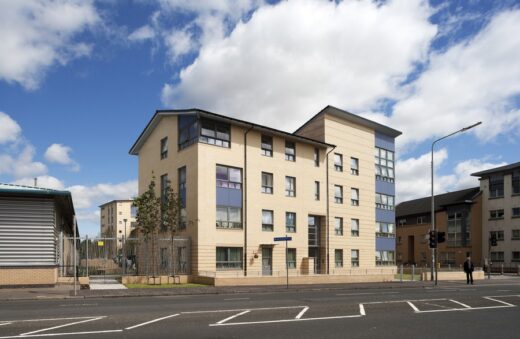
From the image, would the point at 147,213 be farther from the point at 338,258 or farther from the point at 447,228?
the point at 447,228

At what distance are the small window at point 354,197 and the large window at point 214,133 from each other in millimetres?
13128

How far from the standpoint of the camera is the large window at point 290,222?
36.3 meters

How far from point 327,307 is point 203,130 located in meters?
18.8

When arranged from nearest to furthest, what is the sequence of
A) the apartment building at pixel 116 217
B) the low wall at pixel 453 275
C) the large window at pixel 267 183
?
the large window at pixel 267 183, the low wall at pixel 453 275, the apartment building at pixel 116 217

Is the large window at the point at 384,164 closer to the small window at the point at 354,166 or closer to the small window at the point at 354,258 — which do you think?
the small window at the point at 354,166

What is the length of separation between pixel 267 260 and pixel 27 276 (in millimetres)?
15852

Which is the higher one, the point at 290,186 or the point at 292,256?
the point at 290,186

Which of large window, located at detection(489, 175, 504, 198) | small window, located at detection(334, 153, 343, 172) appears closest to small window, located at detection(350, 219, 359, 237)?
small window, located at detection(334, 153, 343, 172)

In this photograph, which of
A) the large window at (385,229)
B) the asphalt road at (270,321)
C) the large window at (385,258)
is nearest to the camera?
the asphalt road at (270,321)

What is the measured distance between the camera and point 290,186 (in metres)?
37.0

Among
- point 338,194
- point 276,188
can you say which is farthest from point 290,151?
point 338,194

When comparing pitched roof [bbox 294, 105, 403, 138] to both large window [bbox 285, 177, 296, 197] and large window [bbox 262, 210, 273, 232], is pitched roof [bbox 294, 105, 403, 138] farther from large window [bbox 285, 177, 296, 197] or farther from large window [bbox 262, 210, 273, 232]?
large window [bbox 262, 210, 273, 232]

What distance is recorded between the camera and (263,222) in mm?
34719

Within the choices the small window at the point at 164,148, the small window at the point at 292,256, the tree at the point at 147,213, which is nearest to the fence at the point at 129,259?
the tree at the point at 147,213
